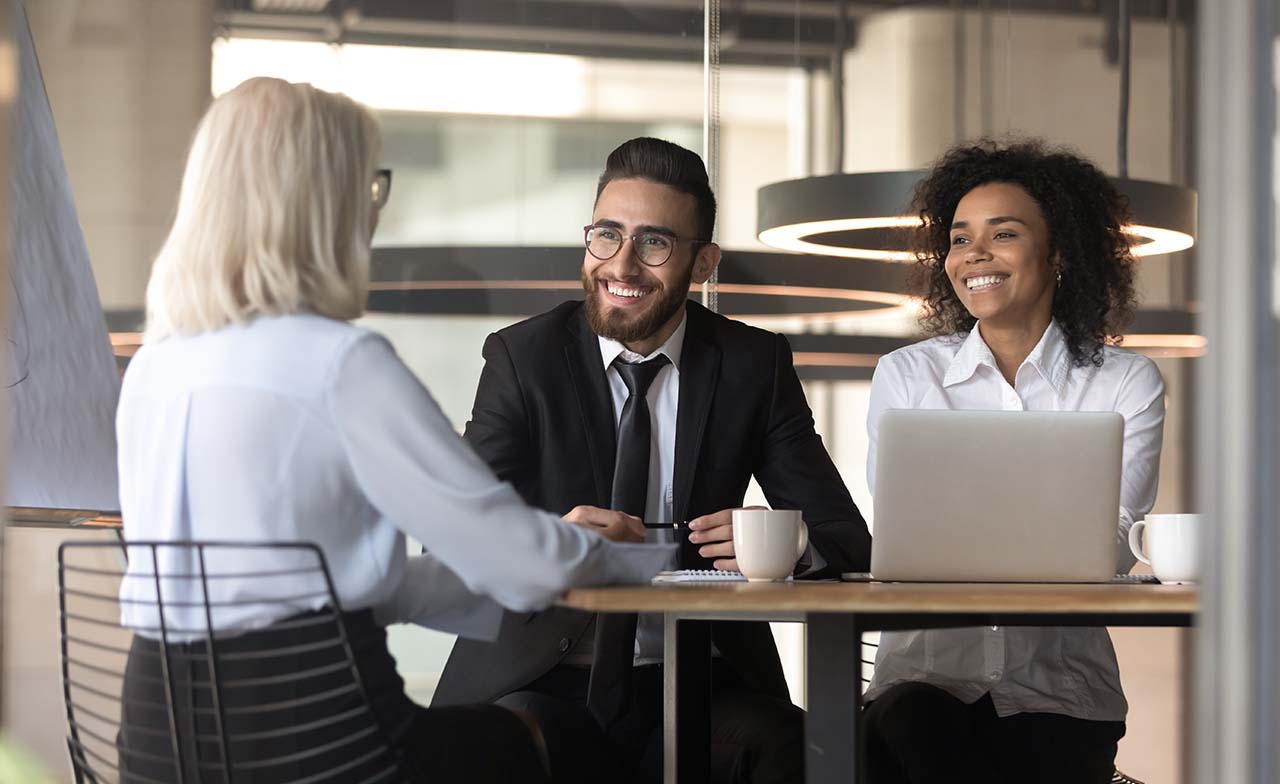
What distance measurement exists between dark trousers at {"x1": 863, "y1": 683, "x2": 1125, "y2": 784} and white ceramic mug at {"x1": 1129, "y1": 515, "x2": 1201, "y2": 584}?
0.50 meters

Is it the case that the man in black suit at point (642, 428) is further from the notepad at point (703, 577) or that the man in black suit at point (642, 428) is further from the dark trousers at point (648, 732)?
the notepad at point (703, 577)

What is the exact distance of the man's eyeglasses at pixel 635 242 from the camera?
2.95 metres

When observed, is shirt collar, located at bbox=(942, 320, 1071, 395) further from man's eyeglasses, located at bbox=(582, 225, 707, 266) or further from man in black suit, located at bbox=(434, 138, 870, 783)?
man's eyeglasses, located at bbox=(582, 225, 707, 266)

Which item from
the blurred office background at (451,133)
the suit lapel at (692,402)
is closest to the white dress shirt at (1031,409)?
the suit lapel at (692,402)

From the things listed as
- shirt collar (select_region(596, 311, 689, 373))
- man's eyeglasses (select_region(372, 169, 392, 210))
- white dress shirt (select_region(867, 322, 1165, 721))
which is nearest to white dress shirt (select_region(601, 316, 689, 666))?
shirt collar (select_region(596, 311, 689, 373))

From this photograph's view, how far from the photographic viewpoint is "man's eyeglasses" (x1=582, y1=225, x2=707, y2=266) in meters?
2.95

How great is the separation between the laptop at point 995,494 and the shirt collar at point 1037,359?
942 mm

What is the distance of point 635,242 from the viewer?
2961mm

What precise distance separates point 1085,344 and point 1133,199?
764 mm

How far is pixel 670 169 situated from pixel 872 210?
→ 0.94 meters

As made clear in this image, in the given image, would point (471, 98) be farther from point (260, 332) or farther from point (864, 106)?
point (260, 332)

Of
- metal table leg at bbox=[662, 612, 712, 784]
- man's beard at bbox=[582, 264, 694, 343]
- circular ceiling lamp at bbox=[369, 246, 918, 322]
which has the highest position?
circular ceiling lamp at bbox=[369, 246, 918, 322]

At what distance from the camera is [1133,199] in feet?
12.0

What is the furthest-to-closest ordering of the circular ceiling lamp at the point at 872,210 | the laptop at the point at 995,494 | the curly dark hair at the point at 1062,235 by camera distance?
the circular ceiling lamp at the point at 872,210, the curly dark hair at the point at 1062,235, the laptop at the point at 995,494
